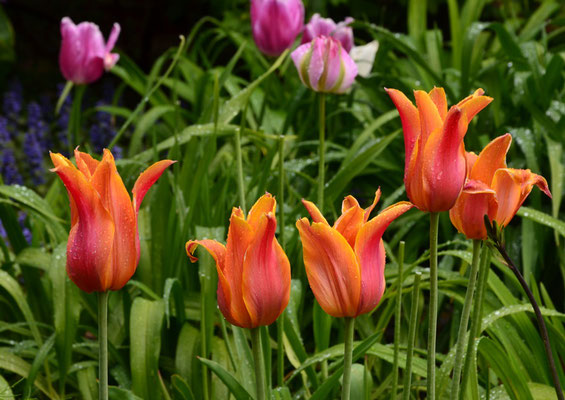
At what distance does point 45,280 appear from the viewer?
1.91 metres

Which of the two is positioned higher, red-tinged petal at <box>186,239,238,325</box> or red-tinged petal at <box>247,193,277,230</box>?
red-tinged petal at <box>247,193,277,230</box>

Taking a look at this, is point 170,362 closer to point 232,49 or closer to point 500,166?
point 500,166

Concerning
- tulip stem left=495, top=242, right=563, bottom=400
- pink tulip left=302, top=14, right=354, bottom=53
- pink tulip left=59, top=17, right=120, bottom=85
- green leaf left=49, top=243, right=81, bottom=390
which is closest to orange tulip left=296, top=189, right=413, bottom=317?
tulip stem left=495, top=242, right=563, bottom=400

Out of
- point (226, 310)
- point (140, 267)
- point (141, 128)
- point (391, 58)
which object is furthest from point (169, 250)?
point (391, 58)

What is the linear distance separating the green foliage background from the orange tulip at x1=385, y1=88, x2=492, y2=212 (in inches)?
5.5

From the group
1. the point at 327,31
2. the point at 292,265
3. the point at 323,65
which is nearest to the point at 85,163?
the point at 323,65

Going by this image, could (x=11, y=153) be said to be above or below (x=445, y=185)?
below

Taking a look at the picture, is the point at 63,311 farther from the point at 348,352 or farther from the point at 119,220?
the point at 348,352

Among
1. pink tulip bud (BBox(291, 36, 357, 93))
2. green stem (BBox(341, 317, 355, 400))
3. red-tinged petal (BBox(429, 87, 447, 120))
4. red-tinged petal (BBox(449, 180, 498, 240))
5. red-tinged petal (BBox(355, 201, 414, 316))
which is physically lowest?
green stem (BBox(341, 317, 355, 400))

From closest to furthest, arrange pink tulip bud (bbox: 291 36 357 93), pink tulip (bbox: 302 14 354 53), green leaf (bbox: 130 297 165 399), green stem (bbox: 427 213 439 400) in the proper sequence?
green stem (bbox: 427 213 439 400), green leaf (bbox: 130 297 165 399), pink tulip bud (bbox: 291 36 357 93), pink tulip (bbox: 302 14 354 53)

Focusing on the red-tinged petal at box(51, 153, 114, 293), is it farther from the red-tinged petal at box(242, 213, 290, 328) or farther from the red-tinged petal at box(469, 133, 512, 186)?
the red-tinged petal at box(469, 133, 512, 186)

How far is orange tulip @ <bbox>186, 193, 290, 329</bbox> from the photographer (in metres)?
0.81

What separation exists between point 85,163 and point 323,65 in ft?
3.02

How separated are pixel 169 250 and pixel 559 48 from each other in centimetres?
195
